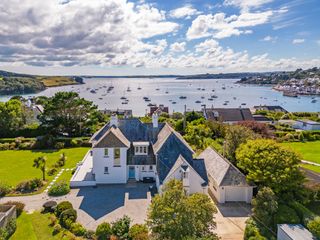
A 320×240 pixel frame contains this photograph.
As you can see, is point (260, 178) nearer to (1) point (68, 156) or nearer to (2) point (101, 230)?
(2) point (101, 230)

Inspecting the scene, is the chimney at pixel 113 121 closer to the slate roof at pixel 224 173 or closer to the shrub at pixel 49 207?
the slate roof at pixel 224 173

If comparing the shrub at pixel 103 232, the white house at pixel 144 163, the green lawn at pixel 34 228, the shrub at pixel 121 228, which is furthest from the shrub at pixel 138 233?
the white house at pixel 144 163

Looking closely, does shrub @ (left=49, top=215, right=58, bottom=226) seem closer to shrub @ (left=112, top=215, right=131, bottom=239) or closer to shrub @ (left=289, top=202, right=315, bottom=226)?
shrub @ (left=112, top=215, right=131, bottom=239)

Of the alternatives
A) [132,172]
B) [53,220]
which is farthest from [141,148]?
[53,220]

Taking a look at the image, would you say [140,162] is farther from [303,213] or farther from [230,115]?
[230,115]

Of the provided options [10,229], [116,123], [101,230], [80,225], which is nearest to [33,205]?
[10,229]

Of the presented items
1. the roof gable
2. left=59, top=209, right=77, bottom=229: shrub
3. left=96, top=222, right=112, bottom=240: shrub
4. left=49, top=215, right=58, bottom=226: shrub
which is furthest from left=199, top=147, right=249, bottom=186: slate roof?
left=49, top=215, right=58, bottom=226: shrub
